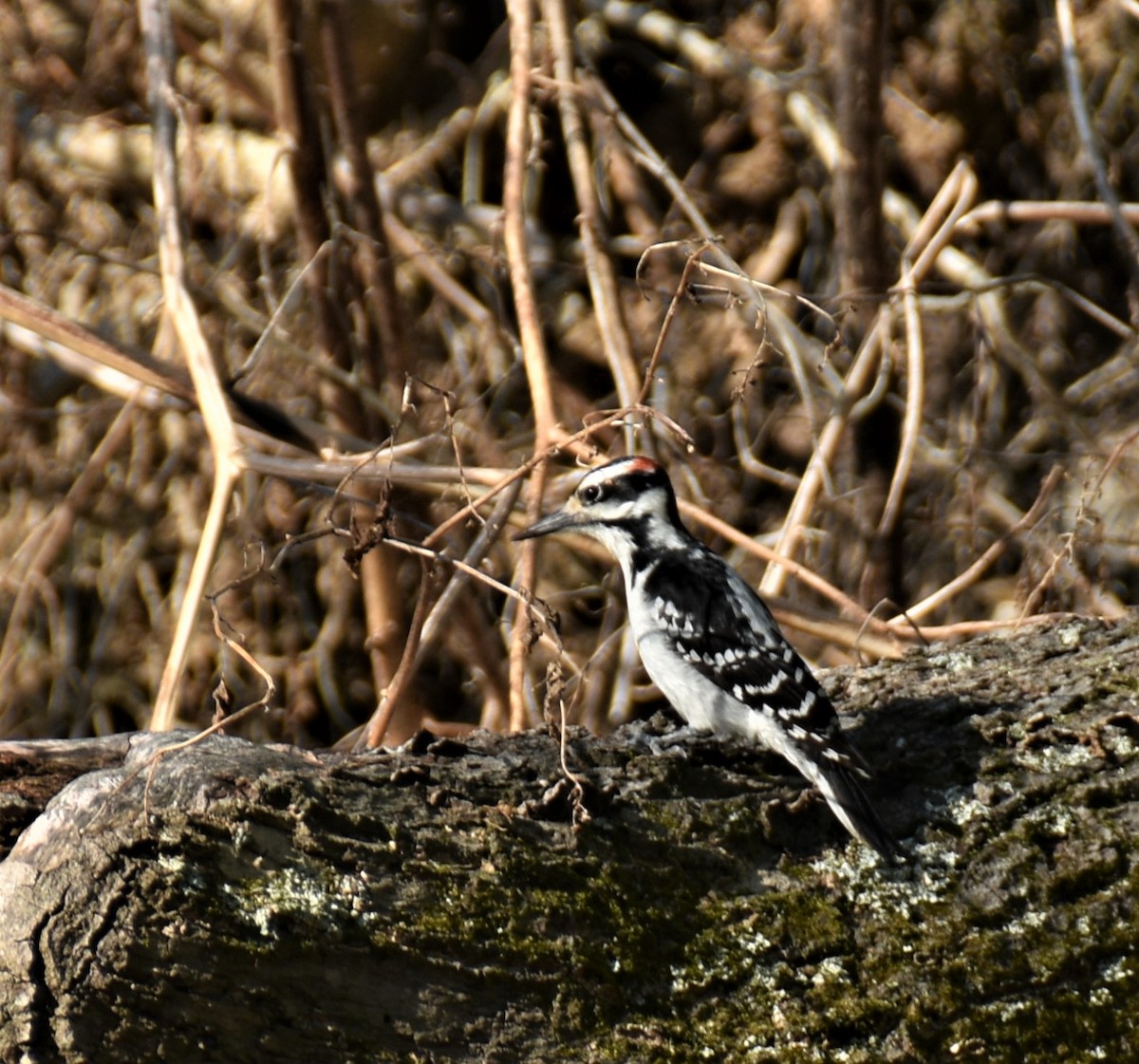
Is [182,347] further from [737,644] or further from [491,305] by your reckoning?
[491,305]

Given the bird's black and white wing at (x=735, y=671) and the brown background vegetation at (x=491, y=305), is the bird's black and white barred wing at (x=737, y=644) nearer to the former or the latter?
the bird's black and white wing at (x=735, y=671)

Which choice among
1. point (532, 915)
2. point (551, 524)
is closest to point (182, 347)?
point (551, 524)

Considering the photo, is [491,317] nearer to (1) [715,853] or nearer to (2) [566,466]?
(2) [566,466]

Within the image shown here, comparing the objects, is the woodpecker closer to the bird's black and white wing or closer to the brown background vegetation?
the bird's black and white wing

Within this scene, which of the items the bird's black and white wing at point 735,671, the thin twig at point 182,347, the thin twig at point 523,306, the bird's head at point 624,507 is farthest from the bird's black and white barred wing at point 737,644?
the thin twig at point 182,347

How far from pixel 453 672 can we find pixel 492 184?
88.8 inches

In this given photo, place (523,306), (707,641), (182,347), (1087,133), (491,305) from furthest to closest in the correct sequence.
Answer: (491,305) < (1087,133) < (523,306) < (182,347) < (707,641)

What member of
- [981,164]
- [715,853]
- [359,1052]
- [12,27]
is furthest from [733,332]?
[359,1052]

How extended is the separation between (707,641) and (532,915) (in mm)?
1502

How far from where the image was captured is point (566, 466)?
202 inches

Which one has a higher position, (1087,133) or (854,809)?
(1087,133)

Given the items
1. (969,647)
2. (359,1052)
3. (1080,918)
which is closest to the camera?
(359,1052)

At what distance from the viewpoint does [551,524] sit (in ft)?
13.1

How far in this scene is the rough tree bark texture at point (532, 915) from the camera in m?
2.15
